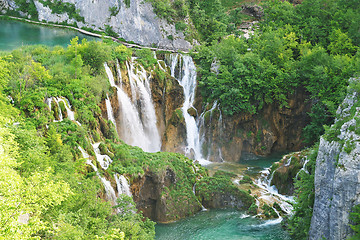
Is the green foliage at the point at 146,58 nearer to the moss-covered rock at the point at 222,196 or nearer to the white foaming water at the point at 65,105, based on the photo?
the white foaming water at the point at 65,105

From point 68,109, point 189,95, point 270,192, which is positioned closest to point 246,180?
point 270,192

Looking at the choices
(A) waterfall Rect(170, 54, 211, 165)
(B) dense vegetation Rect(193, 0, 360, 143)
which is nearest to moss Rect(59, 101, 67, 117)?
(A) waterfall Rect(170, 54, 211, 165)

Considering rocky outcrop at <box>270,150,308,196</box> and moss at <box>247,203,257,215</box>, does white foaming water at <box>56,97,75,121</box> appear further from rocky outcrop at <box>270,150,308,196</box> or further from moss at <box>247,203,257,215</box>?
rocky outcrop at <box>270,150,308,196</box>

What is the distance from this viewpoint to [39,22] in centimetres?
5759

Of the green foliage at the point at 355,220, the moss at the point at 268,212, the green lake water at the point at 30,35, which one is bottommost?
the moss at the point at 268,212

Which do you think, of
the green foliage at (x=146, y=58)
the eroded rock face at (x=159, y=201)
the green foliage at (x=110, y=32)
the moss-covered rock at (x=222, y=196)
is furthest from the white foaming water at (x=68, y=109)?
the green foliage at (x=110, y=32)

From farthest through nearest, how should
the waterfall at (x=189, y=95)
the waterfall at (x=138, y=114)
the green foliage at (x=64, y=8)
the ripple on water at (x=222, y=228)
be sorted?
the green foliage at (x=64, y=8) → the waterfall at (x=189, y=95) → the waterfall at (x=138, y=114) → the ripple on water at (x=222, y=228)

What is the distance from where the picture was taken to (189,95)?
3841cm

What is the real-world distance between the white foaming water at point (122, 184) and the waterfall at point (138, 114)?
327 inches

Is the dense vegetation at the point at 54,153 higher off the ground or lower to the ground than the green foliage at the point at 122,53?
lower

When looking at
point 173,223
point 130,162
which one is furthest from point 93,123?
point 173,223

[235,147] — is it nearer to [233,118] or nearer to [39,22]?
[233,118]

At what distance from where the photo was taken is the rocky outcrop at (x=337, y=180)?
18516mm

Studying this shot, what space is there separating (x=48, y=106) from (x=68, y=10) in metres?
37.9
